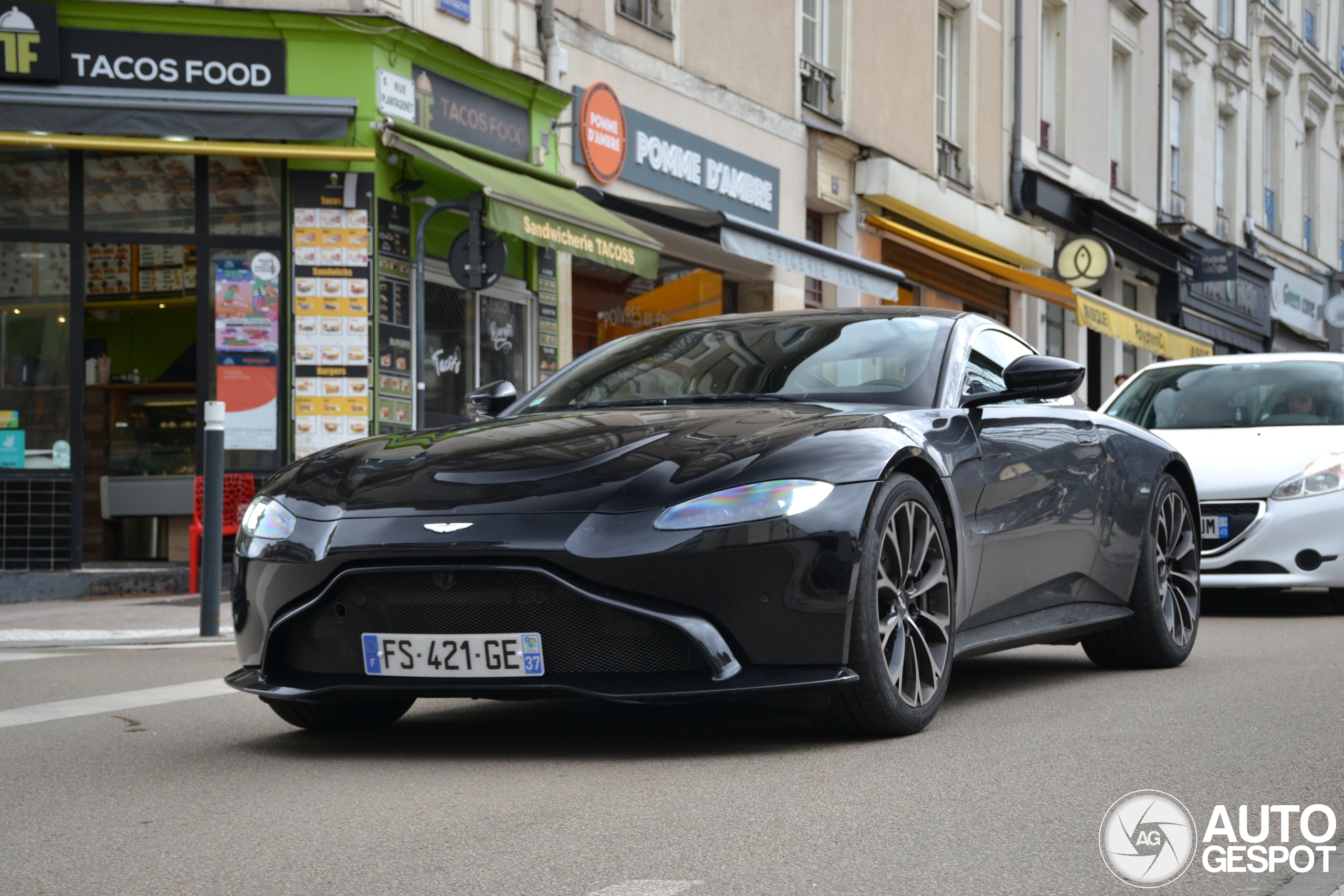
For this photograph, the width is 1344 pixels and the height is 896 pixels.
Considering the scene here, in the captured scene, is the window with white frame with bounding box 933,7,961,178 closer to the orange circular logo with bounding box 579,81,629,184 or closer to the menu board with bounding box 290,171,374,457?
the orange circular logo with bounding box 579,81,629,184

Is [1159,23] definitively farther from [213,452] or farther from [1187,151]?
[213,452]

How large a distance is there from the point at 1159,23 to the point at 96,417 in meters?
23.5

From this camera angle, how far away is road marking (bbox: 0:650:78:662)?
7881 millimetres

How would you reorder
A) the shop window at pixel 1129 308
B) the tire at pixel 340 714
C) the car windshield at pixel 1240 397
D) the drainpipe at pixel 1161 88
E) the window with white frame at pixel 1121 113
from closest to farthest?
the tire at pixel 340 714 → the car windshield at pixel 1240 397 → the window with white frame at pixel 1121 113 → the shop window at pixel 1129 308 → the drainpipe at pixel 1161 88

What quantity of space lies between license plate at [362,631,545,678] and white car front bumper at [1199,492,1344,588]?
229 inches

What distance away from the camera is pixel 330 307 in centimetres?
1327

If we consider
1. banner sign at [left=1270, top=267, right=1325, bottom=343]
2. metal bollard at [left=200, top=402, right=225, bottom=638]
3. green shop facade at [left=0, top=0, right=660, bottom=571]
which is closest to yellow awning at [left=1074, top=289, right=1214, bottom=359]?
green shop facade at [left=0, top=0, right=660, bottom=571]

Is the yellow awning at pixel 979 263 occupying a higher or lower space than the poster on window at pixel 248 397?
higher

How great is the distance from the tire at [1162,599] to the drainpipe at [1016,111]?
19.5m

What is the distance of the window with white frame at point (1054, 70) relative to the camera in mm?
27766

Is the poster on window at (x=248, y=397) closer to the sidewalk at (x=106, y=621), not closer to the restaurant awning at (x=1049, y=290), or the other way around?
the sidewalk at (x=106, y=621)

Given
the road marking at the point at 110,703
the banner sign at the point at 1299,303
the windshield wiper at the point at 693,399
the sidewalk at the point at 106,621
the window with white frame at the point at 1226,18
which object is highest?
the window with white frame at the point at 1226,18

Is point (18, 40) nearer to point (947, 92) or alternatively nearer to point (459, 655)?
point (459, 655)

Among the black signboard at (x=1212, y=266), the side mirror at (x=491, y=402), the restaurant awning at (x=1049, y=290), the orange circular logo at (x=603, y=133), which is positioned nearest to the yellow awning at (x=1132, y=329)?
the restaurant awning at (x=1049, y=290)
